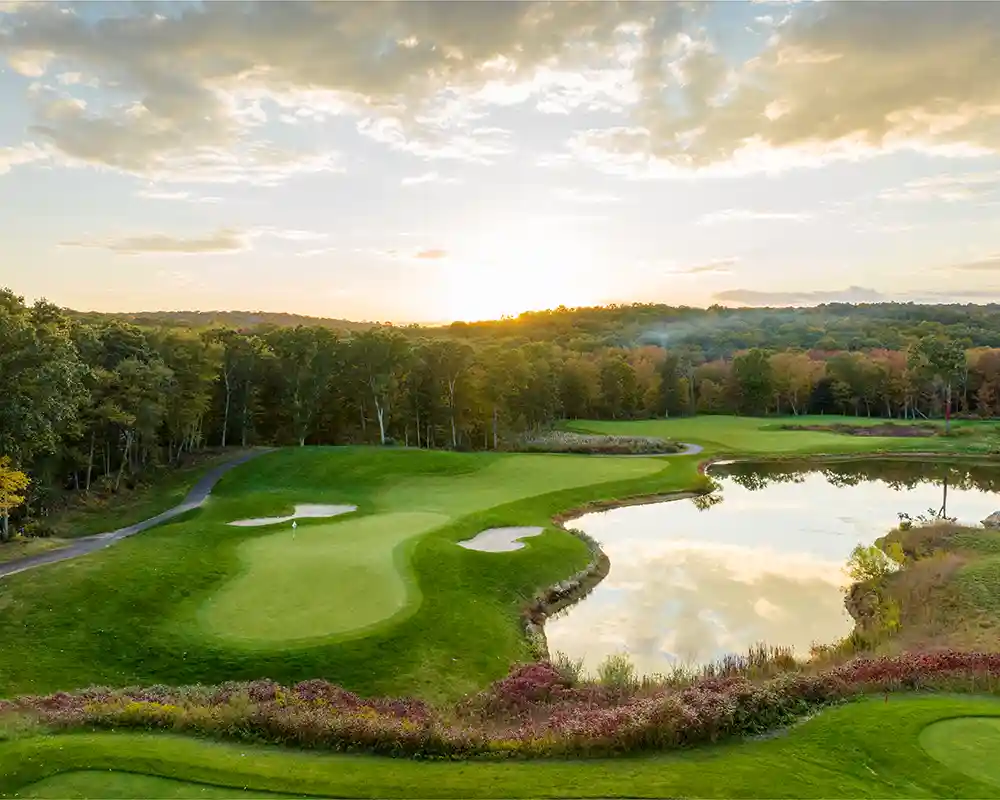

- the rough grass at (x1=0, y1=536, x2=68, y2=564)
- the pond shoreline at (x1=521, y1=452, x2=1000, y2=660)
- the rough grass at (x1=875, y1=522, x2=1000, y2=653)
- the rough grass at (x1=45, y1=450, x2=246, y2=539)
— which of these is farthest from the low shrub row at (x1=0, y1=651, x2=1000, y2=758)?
the rough grass at (x1=45, y1=450, x2=246, y2=539)

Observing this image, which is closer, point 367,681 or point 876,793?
point 876,793

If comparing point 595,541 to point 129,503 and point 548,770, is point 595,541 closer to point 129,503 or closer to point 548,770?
point 548,770

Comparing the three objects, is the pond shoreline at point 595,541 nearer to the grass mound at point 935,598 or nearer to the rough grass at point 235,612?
the rough grass at point 235,612

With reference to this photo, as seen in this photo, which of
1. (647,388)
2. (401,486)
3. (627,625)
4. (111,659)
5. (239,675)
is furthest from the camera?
(647,388)

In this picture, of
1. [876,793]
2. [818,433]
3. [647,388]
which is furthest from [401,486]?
[647,388]

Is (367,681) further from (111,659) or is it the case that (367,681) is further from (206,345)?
(206,345)

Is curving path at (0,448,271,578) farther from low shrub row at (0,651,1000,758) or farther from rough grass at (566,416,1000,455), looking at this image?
rough grass at (566,416,1000,455)

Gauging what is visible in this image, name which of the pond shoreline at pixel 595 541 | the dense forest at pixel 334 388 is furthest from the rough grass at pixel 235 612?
the dense forest at pixel 334 388

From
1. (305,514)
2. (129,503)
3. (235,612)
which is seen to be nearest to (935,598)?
(235,612)
